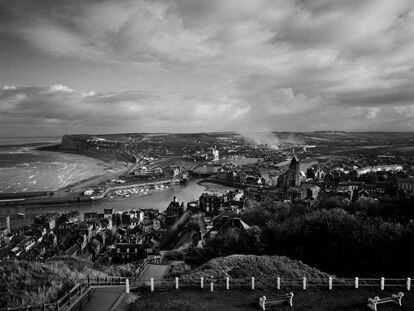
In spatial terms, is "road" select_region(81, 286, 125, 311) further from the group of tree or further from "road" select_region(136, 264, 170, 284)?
the group of tree

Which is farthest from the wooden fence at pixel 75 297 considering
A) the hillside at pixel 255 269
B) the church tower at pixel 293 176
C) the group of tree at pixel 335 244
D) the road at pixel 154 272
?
the church tower at pixel 293 176

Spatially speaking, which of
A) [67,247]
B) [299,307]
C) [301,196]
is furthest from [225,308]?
[301,196]

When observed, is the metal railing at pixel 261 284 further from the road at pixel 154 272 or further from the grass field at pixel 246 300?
the road at pixel 154 272

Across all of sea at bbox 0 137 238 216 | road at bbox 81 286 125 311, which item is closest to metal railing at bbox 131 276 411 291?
road at bbox 81 286 125 311

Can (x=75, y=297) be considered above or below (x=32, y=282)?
above

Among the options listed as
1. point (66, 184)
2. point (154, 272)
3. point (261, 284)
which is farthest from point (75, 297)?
point (66, 184)

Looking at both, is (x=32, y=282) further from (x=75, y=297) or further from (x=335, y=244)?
(x=335, y=244)

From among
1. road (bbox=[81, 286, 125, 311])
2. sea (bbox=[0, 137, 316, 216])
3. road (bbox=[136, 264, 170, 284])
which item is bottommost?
sea (bbox=[0, 137, 316, 216])
